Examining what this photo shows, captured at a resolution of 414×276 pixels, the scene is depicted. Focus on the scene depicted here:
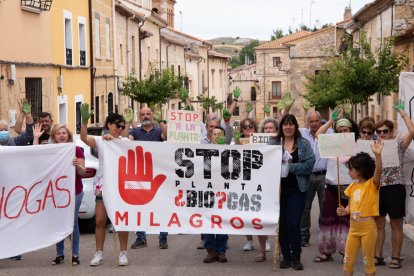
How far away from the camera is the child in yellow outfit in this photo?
7918 millimetres

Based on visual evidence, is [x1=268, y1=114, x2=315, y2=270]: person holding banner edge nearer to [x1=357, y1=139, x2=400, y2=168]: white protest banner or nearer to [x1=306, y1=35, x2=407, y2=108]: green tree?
[x1=357, y1=139, x2=400, y2=168]: white protest banner

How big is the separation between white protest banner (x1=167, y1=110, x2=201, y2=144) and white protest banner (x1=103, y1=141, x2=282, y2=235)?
1.96 ft

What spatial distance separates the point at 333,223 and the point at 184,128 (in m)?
2.14

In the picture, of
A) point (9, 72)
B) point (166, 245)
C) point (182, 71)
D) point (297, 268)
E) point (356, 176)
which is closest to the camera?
point (356, 176)

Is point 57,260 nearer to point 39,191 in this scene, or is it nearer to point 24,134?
point 39,191

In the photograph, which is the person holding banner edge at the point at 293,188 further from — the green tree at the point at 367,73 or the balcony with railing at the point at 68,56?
the balcony with railing at the point at 68,56

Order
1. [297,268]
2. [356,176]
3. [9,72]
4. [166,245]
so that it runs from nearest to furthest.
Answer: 1. [356,176]
2. [297,268]
3. [166,245]
4. [9,72]

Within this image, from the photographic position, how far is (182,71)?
178ft

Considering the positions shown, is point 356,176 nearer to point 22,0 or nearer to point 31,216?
point 31,216

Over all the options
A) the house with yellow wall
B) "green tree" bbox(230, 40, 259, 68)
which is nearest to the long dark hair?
the house with yellow wall

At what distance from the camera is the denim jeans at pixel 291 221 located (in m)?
9.30

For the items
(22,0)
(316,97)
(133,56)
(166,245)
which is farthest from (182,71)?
(166,245)

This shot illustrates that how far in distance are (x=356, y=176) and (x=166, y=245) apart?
3.57 metres

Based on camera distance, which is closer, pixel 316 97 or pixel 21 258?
pixel 21 258
